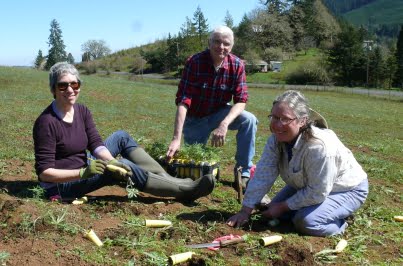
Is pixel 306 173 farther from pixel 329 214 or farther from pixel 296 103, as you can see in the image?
pixel 296 103

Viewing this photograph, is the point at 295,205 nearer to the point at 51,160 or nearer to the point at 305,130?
the point at 305,130

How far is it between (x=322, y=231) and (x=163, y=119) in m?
11.9

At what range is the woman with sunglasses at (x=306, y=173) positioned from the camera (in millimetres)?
4332

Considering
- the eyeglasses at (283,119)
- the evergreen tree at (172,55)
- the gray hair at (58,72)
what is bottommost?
the eyeglasses at (283,119)

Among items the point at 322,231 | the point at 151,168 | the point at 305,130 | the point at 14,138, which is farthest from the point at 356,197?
the point at 14,138

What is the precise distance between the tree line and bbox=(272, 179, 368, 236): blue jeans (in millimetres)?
57724

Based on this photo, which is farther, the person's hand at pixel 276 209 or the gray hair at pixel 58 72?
the gray hair at pixel 58 72

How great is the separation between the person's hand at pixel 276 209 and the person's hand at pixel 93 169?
1.69 meters

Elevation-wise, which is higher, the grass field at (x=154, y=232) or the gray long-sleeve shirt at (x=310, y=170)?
the gray long-sleeve shirt at (x=310, y=170)

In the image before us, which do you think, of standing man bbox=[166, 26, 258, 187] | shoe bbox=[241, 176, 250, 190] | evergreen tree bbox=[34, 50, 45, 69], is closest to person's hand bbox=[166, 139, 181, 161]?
standing man bbox=[166, 26, 258, 187]

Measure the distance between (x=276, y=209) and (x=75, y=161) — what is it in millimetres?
2207

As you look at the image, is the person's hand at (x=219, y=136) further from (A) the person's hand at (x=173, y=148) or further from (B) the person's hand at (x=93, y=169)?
(B) the person's hand at (x=93, y=169)

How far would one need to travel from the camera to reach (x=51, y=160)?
479 centimetres

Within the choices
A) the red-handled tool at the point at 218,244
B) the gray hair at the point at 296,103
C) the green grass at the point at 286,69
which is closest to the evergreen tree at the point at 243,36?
the green grass at the point at 286,69
